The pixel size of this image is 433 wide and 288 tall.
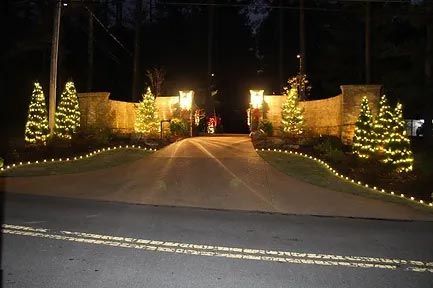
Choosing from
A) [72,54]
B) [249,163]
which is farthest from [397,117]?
[72,54]

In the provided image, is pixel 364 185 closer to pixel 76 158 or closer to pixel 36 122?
pixel 76 158

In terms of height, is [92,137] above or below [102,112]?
below

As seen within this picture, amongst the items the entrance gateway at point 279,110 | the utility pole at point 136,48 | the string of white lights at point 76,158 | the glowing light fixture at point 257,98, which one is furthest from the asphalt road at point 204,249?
the utility pole at point 136,48

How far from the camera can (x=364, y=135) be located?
17.8 metres

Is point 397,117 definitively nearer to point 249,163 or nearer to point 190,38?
point 249,163

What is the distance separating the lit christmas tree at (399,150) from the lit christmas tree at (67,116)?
1320 centimetres

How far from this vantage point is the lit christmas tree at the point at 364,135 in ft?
57.4

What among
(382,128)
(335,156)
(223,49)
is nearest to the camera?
(382,128)

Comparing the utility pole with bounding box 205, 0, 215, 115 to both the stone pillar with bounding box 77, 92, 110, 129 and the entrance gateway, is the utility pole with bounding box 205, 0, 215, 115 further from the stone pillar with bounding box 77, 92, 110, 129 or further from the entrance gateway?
the stone pillar with bounding box 77, 92, 110, 129

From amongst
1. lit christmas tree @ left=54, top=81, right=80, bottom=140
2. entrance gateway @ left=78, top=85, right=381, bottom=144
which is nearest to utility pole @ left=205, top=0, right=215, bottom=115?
entrance gateway @ left=78, top=85, right=381, bottom=144

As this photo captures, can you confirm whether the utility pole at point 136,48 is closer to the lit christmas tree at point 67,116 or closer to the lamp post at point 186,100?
the lamp post at point 186,100

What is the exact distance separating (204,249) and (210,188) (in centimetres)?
606

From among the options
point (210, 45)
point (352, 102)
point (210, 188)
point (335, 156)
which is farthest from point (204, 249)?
point (210, 45)

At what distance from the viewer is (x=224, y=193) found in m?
12.3
